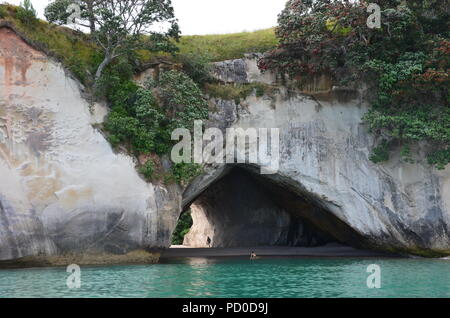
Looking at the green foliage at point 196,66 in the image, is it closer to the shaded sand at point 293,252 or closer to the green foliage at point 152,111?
the green foliage at point 152,111

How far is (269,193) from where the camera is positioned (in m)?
29.3

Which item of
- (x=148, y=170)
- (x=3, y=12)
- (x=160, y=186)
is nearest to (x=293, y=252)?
(x=160, y=186)

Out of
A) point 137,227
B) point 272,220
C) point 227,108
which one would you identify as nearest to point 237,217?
point 272,220

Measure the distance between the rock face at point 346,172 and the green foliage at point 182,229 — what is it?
2056cm

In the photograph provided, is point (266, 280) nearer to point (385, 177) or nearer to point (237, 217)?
point (385, 177)

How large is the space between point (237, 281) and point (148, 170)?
710cm

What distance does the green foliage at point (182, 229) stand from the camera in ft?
141

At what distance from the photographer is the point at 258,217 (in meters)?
31.7

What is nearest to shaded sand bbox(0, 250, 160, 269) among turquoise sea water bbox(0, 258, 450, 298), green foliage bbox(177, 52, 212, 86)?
turquoise sea water bbox(0, 258, 450, 298)

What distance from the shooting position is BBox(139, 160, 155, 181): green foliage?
20.4 meters

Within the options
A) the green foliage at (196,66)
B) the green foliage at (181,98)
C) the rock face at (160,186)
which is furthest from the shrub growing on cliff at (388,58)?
the green foliage at (181,98)

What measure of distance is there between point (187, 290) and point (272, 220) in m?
18.5

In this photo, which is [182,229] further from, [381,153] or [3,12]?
[3,12]

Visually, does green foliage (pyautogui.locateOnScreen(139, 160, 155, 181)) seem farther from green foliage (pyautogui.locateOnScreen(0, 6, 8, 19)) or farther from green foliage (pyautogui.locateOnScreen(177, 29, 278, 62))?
green foliage (pyautogui.locateOnScreen(0, 6, 8, 19))
